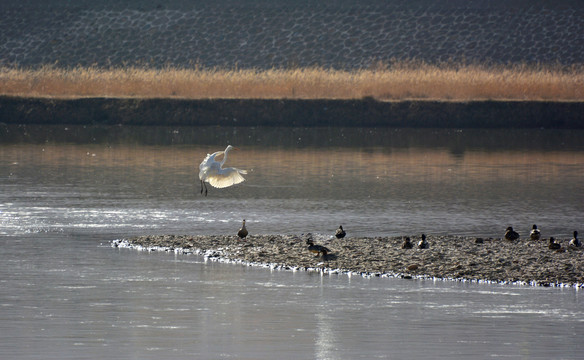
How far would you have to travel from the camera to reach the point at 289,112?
124 ft

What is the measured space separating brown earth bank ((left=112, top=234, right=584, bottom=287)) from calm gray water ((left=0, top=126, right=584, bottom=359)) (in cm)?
39

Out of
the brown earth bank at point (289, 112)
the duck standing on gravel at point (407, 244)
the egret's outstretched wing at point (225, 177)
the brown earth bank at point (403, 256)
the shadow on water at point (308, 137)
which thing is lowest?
the brown earth bank at point (403, 256)

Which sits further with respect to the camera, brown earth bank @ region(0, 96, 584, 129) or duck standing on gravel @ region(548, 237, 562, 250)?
brown earth bank @ region(0, 96, 584, 129)

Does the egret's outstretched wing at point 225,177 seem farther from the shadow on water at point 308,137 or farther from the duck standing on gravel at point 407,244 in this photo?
the shadow on water at point 308,137

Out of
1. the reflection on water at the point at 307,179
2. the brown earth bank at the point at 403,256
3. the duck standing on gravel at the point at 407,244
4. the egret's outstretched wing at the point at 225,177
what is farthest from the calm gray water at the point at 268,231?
the duck standing on gravel at the point at 407,244

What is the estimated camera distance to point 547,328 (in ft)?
37.0

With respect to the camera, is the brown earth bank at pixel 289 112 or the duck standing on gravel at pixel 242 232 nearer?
the duck standing on gravel at pixel 242 232

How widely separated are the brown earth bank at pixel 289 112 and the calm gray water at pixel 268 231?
10.5ft

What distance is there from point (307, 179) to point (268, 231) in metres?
7.54

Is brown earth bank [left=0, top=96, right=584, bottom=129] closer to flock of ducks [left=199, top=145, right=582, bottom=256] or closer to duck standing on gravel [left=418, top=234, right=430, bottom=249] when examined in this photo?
flock of ducks [left=199, top=145, right=582, bottom=256]

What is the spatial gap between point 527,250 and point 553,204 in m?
5.83

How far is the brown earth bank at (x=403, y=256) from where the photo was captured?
1395 centimetres

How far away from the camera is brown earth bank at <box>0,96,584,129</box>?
37.5m

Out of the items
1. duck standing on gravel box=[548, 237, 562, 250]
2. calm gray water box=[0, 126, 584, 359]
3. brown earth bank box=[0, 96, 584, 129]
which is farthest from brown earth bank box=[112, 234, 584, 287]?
brown earth bank box=[0, 96, 584, 129]
